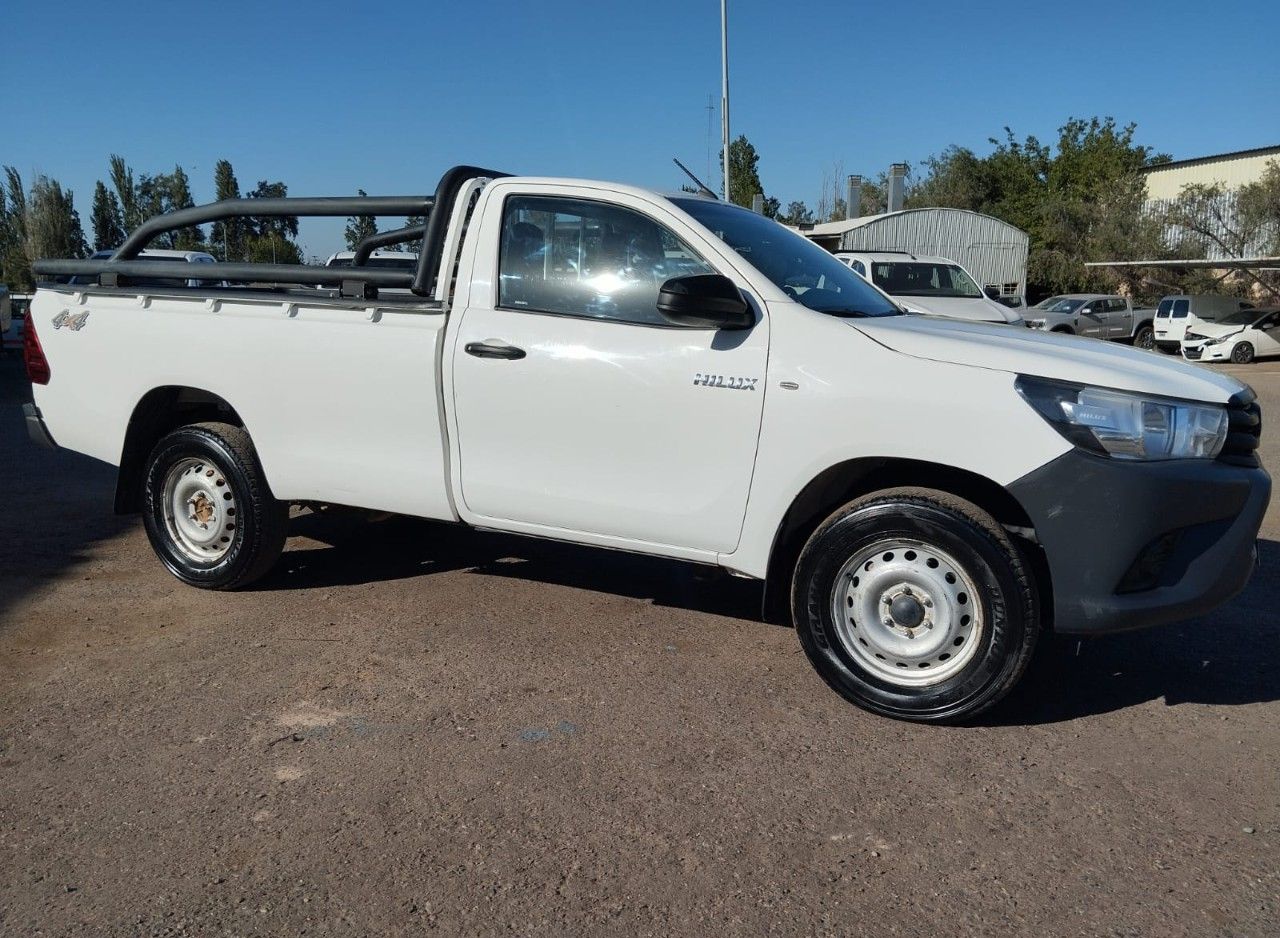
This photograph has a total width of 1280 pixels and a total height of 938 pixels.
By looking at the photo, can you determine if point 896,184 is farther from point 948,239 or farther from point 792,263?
point 792,263

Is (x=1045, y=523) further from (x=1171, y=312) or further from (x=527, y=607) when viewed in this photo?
(x=1171, y=312)

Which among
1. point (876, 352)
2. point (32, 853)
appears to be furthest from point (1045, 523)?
point (32, 853)

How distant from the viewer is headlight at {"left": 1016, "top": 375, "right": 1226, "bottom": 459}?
141 inches

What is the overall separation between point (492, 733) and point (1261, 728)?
2.79m

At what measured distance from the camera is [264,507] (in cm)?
520

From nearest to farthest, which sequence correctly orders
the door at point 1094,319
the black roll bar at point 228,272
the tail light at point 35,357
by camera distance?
the black roll bar at point 228,272
the tail light at point 35,357
the door at point 1094,319

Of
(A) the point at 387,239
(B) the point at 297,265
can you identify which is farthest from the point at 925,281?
(B) the point at 297,265

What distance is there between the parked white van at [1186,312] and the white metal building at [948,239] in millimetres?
6776

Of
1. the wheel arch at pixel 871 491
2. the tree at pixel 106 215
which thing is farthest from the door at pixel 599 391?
the tree at pixel 106 215

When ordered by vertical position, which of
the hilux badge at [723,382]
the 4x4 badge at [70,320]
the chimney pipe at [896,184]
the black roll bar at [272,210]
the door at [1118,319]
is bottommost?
the door at [1118,319]

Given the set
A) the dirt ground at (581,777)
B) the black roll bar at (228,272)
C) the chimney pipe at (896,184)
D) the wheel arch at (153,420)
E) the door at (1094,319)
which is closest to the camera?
the dirt ground at (581,777)

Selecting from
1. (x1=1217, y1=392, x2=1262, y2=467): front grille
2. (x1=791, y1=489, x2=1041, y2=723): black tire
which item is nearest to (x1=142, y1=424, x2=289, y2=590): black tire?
(x1=791, y1=489, x2=1041, y2=723): black tire

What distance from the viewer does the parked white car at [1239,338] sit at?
82.0 ft

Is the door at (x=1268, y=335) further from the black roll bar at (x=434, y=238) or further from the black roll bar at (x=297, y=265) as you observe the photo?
the black roll bar at (x=434, y=238)
